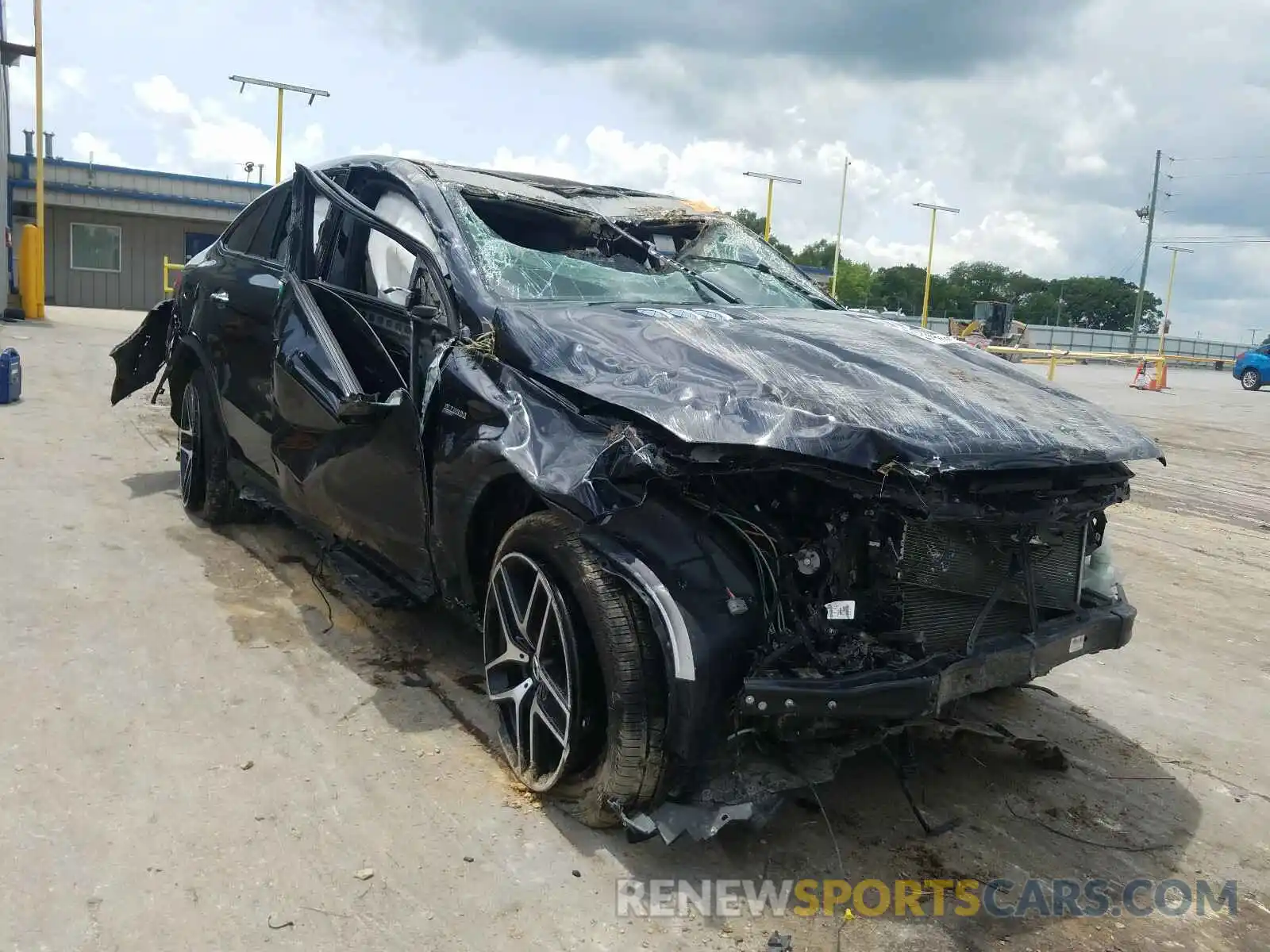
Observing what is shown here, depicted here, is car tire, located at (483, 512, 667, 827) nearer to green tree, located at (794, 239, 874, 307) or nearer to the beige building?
the beige building

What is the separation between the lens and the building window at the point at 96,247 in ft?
93.7

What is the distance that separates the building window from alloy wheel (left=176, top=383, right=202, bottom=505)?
2626cm

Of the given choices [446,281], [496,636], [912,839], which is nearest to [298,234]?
[446,281]

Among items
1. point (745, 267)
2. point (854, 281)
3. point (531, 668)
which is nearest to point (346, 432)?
point (531, 668)

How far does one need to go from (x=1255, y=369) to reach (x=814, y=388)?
3172cm

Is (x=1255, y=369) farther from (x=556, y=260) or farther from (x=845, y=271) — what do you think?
(x=845, y=271)

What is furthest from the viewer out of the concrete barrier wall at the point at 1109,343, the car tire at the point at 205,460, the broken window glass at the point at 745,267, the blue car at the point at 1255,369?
the concrete barrier wall at the point at 1109,343

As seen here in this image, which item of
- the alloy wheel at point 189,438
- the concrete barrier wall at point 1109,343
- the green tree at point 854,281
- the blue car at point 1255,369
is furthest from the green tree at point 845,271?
the alloy wheel at point 189,438

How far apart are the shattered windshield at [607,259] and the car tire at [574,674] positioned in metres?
1.02

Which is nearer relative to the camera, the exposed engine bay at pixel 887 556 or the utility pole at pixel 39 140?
the exposed engine bay at pixel 887 556

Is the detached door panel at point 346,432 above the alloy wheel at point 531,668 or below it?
above

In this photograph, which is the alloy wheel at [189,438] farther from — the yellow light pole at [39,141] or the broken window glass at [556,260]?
the yellow light pole at [39,141]

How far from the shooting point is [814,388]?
293 centimetres

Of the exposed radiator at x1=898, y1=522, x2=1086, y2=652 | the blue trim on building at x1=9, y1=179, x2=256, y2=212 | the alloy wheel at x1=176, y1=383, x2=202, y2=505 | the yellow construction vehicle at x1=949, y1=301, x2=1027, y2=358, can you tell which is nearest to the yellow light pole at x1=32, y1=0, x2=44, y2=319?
the blue trim on building at x1=9, y1=179, x2=256, y2=212
